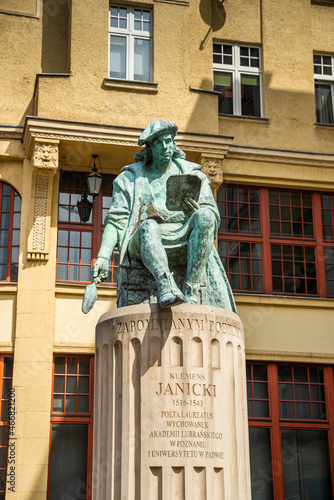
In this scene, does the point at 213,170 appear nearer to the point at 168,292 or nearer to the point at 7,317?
the point at 7,317

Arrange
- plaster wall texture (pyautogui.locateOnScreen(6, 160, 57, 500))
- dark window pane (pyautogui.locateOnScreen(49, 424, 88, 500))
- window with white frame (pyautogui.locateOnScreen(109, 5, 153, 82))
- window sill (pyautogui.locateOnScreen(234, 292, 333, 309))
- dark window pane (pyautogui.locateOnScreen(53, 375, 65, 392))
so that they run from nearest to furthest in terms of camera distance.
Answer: plaster wall texture (pyautogui.locateOnScreen(6, 160, 57, 500)) < dark window pane (pyautogui.locateOnScreen(49, 424, 88, 500)) < dark window pane (pyautogui.locateOnScreen(53, 375, 65, 392)) < window sill (pyautogui.locateOnScreen(234, 292, 333, 309)) < window with white frame (pyautogui.locateOnScreen(109, 5, 153, 82))

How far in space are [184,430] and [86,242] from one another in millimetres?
11829

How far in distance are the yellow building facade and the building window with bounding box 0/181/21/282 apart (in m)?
0.04

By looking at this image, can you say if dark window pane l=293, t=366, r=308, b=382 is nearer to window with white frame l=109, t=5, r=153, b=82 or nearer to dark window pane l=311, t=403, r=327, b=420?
dark window pane l=311, t=403, r=327, b=420

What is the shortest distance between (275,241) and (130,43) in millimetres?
5491

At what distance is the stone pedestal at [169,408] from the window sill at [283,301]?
438 inches

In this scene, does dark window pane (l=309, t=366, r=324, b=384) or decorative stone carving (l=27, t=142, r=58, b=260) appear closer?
decorative stone carving (l=27, t=142, r=58, b=260)

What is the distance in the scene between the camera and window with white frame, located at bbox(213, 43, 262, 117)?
20.8m

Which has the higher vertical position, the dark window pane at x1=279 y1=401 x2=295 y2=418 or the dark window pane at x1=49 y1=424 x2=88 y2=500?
the dark window pane at x1=279 y1=401 x2=295 y2=418

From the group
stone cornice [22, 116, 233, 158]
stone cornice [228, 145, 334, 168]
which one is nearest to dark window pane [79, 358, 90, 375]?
stone cornice [22, 116, 233, 158]

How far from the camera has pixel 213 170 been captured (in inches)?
742

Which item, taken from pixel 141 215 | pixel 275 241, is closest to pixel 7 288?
pixel 275 241

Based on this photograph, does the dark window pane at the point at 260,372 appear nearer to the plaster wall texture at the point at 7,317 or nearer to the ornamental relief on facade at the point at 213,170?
the ornamental relief on facade at the point at 213,170

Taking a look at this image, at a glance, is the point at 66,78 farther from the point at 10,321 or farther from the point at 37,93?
the point at 10,321
